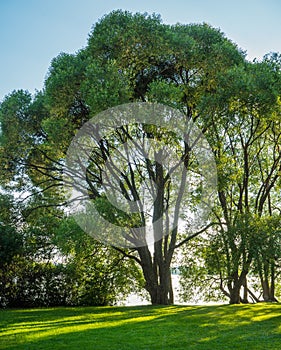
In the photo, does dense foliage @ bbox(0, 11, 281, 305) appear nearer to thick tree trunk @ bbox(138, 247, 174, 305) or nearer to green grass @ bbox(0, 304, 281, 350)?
thick tree trunk @ bbox(138, 247, 174, 305)

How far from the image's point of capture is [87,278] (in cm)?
1978

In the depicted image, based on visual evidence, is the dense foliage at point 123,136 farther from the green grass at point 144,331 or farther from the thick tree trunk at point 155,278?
the green grass at point 144,331

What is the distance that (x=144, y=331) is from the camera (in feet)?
34.5

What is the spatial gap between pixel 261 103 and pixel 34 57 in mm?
9401

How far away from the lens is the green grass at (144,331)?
28.5 ft

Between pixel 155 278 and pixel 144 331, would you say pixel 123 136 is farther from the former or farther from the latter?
pixel 144 331

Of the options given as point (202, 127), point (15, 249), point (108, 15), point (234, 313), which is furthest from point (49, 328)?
point (108, 15)

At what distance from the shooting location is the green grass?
28.5ft

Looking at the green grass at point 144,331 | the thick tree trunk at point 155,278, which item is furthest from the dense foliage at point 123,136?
the green grass at point 144,331

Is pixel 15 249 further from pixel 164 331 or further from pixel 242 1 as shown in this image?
pixel 242 1

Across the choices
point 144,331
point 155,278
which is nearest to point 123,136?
point 155,278

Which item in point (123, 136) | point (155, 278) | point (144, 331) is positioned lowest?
point (144, 331)

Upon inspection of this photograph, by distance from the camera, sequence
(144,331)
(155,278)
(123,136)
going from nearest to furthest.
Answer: (144,331)
(123,136)
(155,278)

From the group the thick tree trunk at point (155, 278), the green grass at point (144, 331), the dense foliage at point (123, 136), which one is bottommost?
the green grass at point (144, 331)
